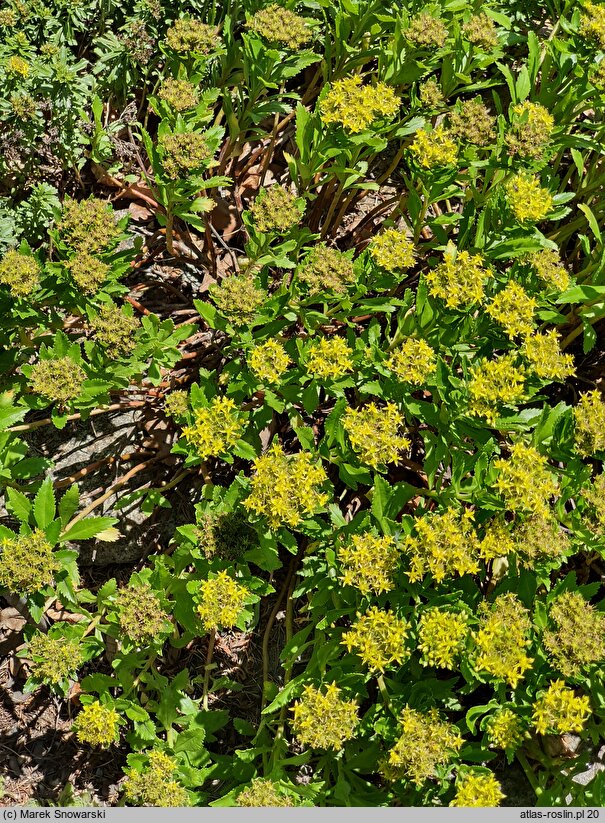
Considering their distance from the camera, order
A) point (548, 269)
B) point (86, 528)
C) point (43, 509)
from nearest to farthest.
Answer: point (43, 509) < point (86, 528) < point (548, 269)

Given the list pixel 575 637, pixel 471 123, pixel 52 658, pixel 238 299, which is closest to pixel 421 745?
pixel 575 637

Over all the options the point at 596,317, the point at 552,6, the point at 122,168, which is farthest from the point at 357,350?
the point at 552,6

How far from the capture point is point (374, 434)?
3947mm

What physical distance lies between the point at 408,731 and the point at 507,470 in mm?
1437

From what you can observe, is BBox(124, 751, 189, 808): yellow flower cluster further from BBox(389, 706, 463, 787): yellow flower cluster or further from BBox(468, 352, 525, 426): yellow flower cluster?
BBox(468, 352, 525, 426): yellow flower cluster

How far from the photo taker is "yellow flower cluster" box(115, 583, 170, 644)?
390cm

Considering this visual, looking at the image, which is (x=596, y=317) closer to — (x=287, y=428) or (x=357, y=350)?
(x=357, y=350)

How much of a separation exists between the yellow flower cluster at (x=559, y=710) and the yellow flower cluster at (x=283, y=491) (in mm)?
1530

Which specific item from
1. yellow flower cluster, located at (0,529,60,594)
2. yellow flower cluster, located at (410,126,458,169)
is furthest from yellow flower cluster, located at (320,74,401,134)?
yellow flower cluster, located at (0,529,60,594)

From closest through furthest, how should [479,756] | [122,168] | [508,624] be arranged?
[508,624] < [479,756] < [122,168]

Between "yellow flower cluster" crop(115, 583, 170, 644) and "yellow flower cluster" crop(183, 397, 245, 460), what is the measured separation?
812mm

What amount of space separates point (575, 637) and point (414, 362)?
5.40 ft

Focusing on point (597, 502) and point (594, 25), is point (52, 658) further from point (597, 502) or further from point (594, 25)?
point (594, 25)

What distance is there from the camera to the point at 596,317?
482 cm
